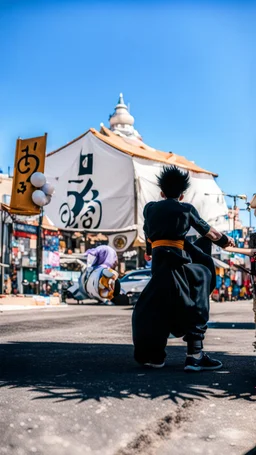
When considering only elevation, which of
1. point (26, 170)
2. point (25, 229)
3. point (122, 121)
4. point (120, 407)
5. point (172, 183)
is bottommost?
point (120, 407)

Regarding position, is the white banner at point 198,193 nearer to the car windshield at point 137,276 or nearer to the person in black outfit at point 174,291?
the car windshield at point 137,276

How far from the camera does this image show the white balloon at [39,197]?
2362 cm

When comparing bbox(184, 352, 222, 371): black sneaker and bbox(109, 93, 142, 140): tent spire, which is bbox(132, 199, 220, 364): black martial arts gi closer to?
bbox(184, 352, 222, 371): black sneaker

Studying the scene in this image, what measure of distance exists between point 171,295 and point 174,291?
40 mm

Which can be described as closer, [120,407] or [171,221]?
[120,407]

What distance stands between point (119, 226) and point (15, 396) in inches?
1545

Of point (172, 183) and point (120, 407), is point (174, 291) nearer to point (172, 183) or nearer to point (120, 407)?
point (172, 183)

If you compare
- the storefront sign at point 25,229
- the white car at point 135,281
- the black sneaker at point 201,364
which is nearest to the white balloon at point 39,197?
the white car at point 135,281

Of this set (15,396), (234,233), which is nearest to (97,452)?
(15,396)

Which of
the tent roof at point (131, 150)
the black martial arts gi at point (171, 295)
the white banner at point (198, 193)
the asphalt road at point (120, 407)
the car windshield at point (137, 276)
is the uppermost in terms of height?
the tent roof at point (131, 150)

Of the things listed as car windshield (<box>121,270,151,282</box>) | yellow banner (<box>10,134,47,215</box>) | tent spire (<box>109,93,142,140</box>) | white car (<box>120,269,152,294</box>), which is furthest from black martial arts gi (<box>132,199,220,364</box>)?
tent spire (<box>109,93,142,140</box>)


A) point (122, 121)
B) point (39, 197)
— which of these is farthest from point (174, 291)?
point (122, 121)

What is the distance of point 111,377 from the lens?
382cm

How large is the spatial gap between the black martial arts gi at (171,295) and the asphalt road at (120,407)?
227 millimetres
